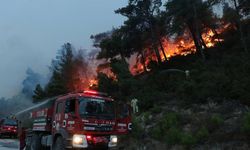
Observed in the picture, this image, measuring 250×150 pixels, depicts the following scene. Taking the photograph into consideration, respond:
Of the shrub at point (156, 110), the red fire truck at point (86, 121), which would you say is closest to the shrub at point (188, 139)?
the red fire truck at point (86, 121)

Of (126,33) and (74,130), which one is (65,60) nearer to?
(126,33)

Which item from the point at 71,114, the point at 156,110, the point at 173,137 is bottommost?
the point at 173,137

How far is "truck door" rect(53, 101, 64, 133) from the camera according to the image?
648 inches

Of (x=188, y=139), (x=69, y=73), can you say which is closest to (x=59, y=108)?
(x=188, y=139)

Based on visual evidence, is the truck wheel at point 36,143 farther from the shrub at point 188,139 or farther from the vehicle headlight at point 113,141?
the shrub at point 188,139

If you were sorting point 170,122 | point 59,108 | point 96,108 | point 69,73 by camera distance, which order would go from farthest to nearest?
point 69,73
point 170,122
point 59,108
point 96,108

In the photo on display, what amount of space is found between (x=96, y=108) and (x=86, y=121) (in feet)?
2.41

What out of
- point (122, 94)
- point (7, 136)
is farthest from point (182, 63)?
point (7, 136)

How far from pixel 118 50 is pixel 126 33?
225 centimetres

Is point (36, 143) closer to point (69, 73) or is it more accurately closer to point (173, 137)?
point (173, 137)

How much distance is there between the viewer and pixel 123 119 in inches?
651

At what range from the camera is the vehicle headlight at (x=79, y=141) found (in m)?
15.4

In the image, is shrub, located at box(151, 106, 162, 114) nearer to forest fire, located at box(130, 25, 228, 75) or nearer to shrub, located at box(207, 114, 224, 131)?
shrub, located at box(207, 114, 224, 131)

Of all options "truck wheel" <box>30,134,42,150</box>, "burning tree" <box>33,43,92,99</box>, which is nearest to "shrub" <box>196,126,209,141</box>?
"truck wheel" <box>30,134,42,150</box>
